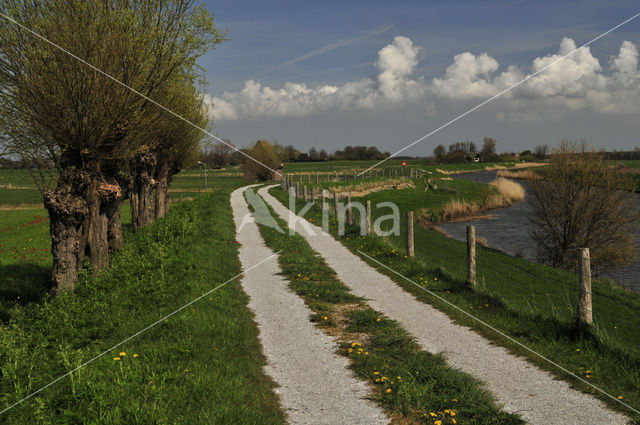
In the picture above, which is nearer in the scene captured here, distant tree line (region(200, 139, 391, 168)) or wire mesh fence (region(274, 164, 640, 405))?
wire mesh fence (region(274, 164, 640, 405))

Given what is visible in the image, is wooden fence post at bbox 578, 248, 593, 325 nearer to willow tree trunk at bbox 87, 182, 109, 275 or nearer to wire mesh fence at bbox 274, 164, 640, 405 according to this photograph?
wire mesh fence at bbox 274, 164, 640, 405

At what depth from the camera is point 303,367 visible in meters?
7.33

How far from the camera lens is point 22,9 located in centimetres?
1220

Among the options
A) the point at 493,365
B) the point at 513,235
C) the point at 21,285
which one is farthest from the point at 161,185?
the point at 493,365

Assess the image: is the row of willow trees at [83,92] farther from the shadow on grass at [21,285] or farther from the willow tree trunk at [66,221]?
the shadow on grass at [21,285]

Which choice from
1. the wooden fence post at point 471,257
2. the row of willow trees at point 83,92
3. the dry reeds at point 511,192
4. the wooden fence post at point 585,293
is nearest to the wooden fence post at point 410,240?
the wooden fence post at point 471,257

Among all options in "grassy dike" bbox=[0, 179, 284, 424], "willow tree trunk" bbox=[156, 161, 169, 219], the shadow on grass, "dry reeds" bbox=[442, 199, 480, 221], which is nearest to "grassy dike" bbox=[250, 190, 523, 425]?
"grassy dike" bbox=[0, 179, 284, 424]

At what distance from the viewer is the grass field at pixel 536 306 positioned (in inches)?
283

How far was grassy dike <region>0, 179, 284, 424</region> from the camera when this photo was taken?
5.79 metres

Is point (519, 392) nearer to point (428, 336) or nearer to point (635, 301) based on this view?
point (428, 336)

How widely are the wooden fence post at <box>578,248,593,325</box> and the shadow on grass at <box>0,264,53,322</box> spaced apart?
1568 cm

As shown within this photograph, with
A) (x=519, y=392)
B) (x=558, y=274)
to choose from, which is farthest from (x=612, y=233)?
(x=519, y=392)

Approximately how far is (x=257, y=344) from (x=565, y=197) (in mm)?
28122

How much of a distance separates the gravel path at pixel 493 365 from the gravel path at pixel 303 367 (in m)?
1.71
